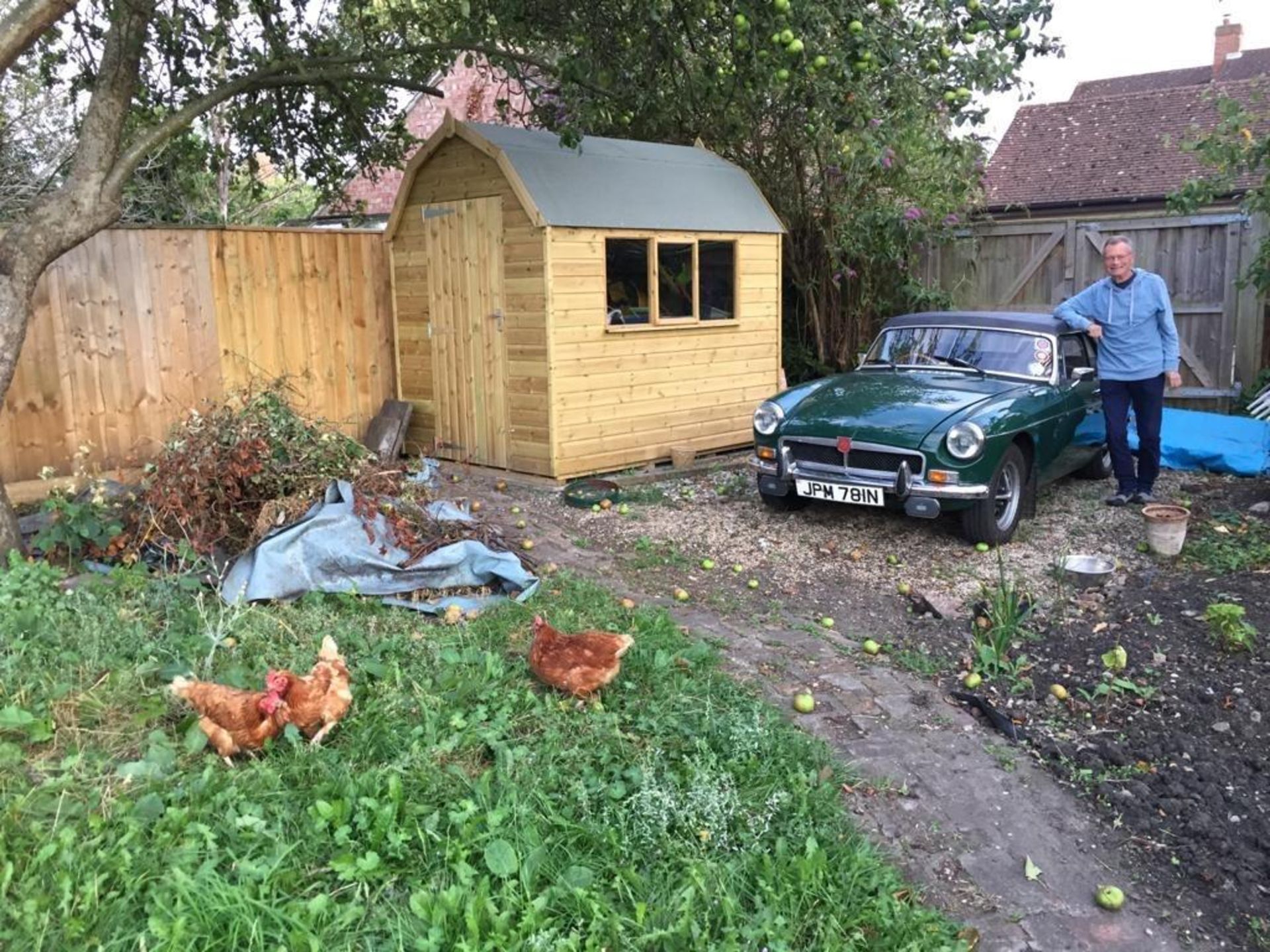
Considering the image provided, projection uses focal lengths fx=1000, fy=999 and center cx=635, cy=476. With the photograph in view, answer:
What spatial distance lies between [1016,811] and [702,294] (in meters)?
7.10

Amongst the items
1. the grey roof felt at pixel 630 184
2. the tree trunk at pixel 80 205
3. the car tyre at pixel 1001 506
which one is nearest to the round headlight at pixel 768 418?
the car tyre at pixel 1001 506

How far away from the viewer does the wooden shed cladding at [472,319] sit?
8.65 metres

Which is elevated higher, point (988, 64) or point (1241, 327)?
point (988, 64)

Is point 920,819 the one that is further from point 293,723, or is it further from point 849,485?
point 849,485

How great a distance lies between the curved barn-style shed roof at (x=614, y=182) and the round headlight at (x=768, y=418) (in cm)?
247

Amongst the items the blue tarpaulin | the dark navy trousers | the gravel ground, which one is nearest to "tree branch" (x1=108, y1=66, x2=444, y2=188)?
the gravel ground

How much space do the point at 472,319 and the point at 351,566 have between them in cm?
441

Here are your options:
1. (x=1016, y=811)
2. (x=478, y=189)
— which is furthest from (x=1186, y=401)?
(x=1016, y=811)

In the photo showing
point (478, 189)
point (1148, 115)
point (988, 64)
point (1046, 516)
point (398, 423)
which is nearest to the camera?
point (988, 64)

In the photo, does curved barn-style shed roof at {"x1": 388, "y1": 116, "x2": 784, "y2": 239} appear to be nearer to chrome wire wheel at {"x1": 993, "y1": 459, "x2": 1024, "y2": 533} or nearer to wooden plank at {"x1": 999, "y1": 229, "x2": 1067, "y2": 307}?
wooden plank at {"x1": 999, "y1": 229, "x2": 1067, "y2": 307}

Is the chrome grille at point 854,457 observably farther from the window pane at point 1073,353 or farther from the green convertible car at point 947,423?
the window pane at point 1073,353

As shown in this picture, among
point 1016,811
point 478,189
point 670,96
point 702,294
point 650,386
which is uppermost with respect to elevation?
point 670,96

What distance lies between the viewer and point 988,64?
6199 mm

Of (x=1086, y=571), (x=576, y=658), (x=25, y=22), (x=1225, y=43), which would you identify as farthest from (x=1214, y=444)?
(x=1225, y=43)
